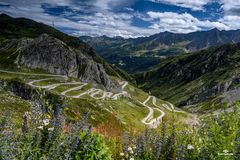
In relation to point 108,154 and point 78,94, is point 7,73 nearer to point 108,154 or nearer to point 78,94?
point 78,94

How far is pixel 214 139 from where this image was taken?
989 cm

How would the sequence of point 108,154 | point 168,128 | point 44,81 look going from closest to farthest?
point 108,154 < point 168,128 < point 44,81

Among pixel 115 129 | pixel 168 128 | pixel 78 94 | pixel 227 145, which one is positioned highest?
pixel 227 145

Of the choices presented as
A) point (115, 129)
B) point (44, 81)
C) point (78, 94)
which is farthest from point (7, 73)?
point (115, 129)

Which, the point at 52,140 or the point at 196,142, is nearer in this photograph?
the point at 196,142

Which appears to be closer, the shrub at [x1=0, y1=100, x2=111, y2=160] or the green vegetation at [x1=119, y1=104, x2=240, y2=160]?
the green vegetation at [x1=119, y1=104, x2=240, y2=160]

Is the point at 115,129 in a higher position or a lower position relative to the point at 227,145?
lower

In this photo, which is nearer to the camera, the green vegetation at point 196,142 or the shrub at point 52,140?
the green vegetation at point 196,142

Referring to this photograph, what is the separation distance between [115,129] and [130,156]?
4.11 meters

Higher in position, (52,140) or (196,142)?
(196,142)

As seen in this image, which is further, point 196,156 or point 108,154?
point 108,154

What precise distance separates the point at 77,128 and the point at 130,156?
7.91 ft

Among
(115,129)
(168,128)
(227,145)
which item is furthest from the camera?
(115,129)

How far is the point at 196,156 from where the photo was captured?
32.4 feet
